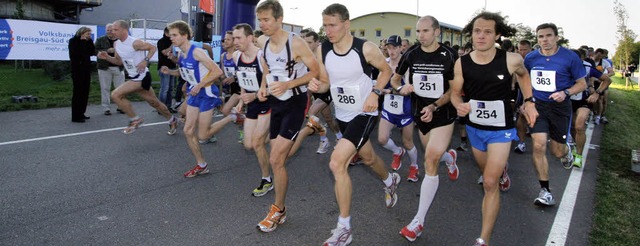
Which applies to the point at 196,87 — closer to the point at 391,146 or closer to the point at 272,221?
the point at 272,221

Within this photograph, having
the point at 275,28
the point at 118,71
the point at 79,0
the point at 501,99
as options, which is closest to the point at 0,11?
the point at 79,0

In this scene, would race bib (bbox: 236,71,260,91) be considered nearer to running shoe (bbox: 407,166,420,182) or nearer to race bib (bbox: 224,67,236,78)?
running shoe (bbox: 407,166,420,182)

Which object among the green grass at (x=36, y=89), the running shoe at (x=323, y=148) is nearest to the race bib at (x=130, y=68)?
the running shoe at (x=323, y=148)

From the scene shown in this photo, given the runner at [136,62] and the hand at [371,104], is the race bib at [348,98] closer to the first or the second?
the hand at [371,104]

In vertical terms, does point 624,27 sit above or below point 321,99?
above

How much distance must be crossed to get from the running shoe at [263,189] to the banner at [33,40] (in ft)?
36.3

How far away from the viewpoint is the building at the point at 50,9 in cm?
2614

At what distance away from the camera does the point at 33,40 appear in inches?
516

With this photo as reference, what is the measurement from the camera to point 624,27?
32062mm

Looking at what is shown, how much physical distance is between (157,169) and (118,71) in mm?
5425

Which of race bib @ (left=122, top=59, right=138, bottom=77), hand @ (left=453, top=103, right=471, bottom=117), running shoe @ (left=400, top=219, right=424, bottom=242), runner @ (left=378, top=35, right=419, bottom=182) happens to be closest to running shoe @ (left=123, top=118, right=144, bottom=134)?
race bib @ (left=122, top=59, right=138, bottom=77)

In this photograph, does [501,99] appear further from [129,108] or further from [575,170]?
[129,108]

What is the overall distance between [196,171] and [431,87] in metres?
3.00

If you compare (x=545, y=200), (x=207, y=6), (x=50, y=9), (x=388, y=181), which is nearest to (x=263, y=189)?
(x=388, y=181)
